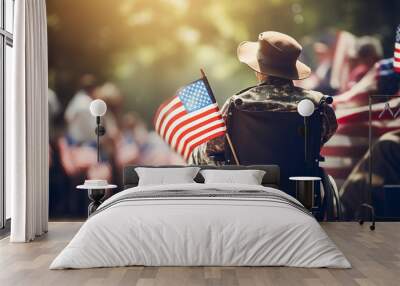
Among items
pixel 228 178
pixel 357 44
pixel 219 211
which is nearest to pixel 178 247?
pixel 219 211

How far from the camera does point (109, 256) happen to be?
4457 mm

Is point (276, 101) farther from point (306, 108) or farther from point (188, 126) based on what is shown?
point (188, 126)

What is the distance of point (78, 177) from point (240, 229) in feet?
11.3

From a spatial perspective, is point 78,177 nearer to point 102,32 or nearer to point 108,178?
point 108,178

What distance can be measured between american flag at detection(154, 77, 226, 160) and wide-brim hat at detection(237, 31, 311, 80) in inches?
26.7

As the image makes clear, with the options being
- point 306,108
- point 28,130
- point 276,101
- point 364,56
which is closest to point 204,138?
point 276,101

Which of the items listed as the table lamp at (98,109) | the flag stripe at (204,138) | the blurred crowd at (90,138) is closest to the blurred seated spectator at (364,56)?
the flag stripe at (204,138)

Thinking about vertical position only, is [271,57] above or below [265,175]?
above

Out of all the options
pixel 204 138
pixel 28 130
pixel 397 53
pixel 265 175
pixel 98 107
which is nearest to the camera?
pixel 28 130

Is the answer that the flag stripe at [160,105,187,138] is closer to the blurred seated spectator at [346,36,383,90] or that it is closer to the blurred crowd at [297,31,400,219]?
the blurred crowd at [297,31,400,219]

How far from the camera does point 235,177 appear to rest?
644 centimetres

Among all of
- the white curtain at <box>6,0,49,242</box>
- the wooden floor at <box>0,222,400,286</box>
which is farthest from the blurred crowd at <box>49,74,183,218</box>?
the wooden floor at <box>0,222,400,286</box>

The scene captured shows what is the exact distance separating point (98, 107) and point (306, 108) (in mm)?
2569

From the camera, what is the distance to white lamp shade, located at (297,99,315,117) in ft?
22.5
